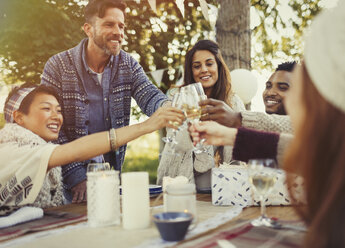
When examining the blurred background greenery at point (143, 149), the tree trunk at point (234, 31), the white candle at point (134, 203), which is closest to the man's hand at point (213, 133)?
the white candle at point (134, 203)

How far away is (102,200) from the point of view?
3.64 feet

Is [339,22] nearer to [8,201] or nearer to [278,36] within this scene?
[8,201]

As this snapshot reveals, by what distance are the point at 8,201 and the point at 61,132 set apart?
2.66ft

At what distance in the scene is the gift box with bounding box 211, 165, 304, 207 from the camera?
137 cm

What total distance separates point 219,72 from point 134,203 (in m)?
1.94

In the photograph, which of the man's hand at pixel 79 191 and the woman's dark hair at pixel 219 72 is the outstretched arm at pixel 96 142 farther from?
the woman's dark hair at pixel 219 72

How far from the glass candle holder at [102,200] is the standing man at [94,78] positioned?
40.0 inches

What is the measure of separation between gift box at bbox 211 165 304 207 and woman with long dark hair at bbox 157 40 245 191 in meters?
0.89

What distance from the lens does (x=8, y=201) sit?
140cm

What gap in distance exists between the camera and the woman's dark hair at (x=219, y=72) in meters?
2.74

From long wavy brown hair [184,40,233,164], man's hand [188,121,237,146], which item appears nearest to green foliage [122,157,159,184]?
long wavy brown hair [184,40,233,164]

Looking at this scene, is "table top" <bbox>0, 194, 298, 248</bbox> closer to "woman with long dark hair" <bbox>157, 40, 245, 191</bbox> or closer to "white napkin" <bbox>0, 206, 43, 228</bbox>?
"white napkin" <bbox>0, 206, 43, 228</bbox>

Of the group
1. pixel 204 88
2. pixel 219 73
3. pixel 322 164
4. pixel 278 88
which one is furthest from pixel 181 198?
pixel 219 73

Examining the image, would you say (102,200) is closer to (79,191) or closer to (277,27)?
(79,191)
